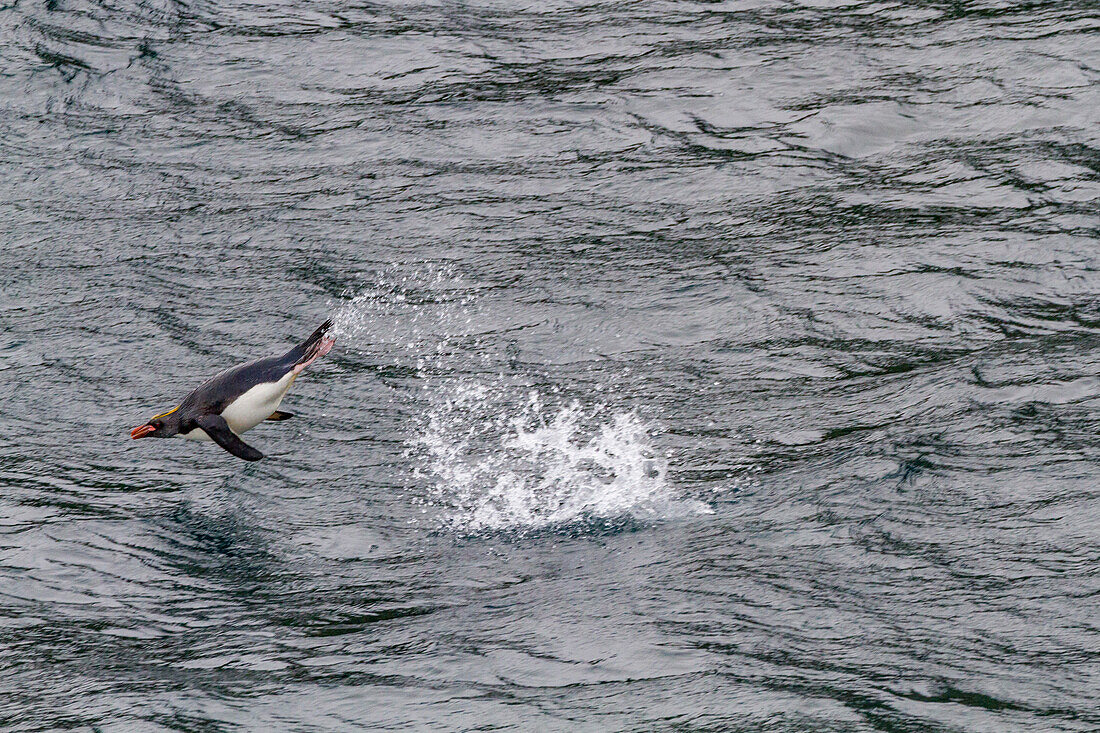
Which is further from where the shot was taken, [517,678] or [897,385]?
[897,385]

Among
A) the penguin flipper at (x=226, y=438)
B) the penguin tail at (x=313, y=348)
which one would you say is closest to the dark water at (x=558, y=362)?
the penguin flipper at (x=226, y=438)

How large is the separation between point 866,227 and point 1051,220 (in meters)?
1.02

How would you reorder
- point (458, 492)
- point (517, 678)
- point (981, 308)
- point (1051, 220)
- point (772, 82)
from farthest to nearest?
point (772, 82), point (1051, 220), point (981, 308), point (458, 492), point (517, 678)

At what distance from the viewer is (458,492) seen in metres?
6.48

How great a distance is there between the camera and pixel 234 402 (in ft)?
19.8

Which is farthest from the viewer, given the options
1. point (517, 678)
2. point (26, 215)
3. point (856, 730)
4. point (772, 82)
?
point (772, 82)

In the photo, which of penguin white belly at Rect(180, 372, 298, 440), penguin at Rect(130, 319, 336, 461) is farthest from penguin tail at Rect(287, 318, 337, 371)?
penguin white belly at Rect(180, 372, 298, 440)

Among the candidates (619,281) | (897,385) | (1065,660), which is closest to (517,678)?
(1065,660)

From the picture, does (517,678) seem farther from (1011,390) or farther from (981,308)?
(981,308)

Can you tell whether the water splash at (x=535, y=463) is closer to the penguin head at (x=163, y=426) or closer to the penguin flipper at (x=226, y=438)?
the penguin flipper at (x=226, y=438)

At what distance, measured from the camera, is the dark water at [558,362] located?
16.6 feet

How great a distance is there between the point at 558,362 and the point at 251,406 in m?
1.89

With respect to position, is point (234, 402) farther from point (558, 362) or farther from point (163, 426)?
point (558, 362)

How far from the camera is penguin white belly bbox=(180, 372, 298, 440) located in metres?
6.02
